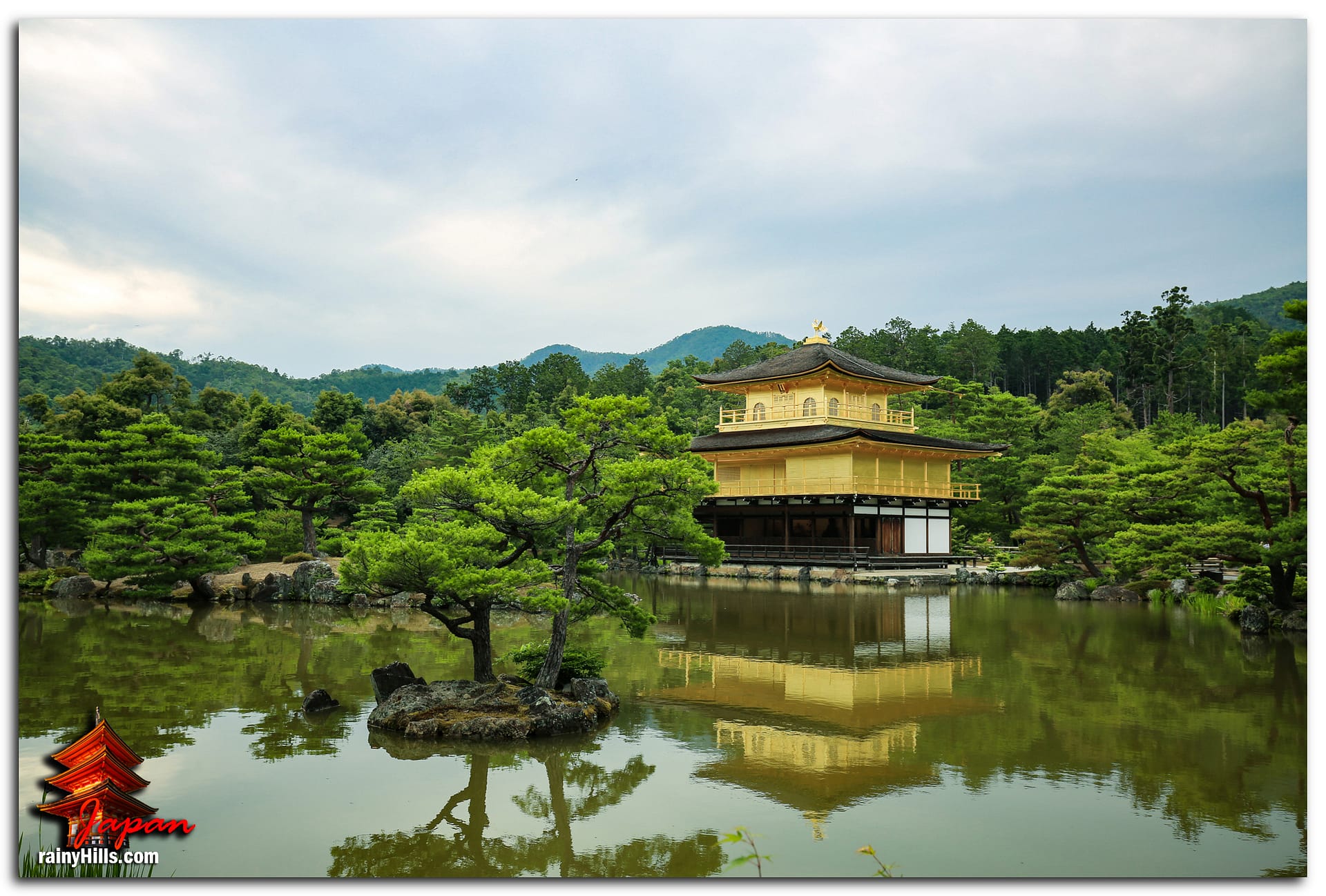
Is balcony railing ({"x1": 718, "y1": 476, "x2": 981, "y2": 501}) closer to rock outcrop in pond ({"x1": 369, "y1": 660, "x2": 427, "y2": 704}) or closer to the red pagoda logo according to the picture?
rock outcrop in pond ({"x1": 369, "y1": 660, "x2": 427, "y2": 704})

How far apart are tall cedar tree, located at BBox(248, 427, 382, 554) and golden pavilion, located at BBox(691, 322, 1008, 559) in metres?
11.2

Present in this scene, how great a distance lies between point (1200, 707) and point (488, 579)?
825 cm

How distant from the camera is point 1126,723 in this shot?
31.0 feet

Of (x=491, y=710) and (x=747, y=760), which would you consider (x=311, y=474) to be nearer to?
(x=491, y=710)

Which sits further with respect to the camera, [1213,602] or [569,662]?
[1213,602]

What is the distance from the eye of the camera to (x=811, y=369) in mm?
30234

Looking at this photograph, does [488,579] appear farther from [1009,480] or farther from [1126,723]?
[1009,480]

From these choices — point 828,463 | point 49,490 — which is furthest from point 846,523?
point 49,490

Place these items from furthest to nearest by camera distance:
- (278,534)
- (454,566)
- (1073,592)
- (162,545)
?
(278,534), (1073,592), (162,545), (454,566)

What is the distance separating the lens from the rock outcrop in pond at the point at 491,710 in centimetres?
897

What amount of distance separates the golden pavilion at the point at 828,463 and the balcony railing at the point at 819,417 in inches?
1.5

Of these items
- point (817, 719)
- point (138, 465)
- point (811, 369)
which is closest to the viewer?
point (817, 719)

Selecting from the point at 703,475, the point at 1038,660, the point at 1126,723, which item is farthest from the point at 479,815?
the point at 1038,660

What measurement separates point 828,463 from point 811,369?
11.2 feet
